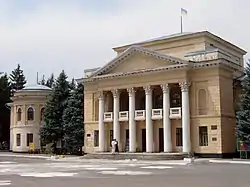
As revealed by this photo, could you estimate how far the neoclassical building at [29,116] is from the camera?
55.8m

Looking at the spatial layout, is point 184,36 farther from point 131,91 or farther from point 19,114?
point 19,114

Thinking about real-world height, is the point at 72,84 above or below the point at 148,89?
above

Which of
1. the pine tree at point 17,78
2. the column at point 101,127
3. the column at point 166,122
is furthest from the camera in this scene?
the pine tree at point 17,78

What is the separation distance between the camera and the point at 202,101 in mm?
39031

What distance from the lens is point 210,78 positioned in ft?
126

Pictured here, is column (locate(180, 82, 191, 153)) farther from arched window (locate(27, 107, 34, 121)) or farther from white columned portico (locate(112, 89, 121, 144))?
arched window (locate(27, 107, 34, 121))

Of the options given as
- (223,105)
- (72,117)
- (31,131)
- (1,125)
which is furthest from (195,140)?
(1,125)

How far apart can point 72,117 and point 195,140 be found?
603 inches

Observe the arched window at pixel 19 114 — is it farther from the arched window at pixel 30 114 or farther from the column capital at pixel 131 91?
the column capital at pixel 131 91

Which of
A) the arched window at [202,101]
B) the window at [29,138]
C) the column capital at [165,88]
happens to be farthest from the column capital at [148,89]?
the window at [29,138]

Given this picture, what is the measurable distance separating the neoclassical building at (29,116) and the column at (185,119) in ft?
75.2

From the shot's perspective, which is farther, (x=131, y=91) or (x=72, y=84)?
(x=72, y=84)

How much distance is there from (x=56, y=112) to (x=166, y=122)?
15917mm

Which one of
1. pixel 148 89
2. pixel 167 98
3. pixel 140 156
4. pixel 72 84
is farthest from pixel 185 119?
pixel 72 84
